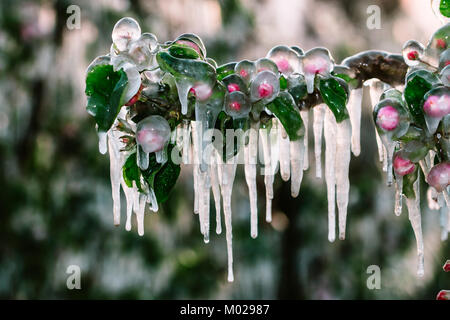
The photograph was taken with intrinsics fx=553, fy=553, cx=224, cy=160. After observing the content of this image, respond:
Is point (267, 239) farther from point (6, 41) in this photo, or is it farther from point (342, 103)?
point (342, 103)

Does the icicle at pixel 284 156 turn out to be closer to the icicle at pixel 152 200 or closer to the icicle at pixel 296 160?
the icicle at pixel 296 160

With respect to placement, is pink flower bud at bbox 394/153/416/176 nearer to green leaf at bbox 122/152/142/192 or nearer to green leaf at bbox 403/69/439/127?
green leaf at bbox 403/69/439/127

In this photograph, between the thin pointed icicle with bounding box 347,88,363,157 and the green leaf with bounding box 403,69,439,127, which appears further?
the thin pointed icicle with bounding box 347,88,363,157

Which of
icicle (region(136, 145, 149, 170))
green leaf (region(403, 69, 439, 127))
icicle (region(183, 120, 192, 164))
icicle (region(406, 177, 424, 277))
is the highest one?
green leaf (region(403, 69, 439, 127))

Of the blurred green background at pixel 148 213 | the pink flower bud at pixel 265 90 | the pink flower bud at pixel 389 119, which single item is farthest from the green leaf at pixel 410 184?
the blurred green background at pixel 148 213

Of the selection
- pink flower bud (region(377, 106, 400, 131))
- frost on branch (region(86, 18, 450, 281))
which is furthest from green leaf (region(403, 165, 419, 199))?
pink flower bud (region(377, 106, 400, 131))

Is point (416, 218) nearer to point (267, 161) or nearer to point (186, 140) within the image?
point (267, 161)

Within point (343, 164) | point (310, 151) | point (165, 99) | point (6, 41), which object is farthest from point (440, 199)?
point (6, 41)
